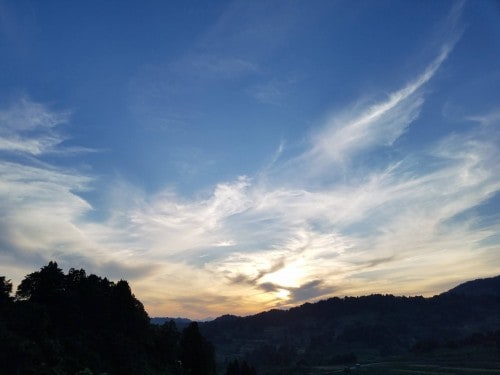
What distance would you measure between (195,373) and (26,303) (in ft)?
114

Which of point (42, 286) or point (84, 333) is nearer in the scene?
point (84, 333)

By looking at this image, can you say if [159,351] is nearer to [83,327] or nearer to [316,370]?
[83,327]

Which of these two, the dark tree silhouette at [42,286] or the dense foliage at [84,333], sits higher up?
the dark tree silhouette at [42,286]

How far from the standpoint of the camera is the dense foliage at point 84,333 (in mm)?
41634

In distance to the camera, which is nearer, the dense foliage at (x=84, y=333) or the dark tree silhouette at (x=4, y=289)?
the dense foliage at (x=84, y=333)

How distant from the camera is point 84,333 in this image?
178ft

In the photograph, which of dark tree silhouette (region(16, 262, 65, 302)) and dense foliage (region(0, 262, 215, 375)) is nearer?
dense foliage (region(0, 262, 215, 375))

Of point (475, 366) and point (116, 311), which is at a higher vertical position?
point (116, 311)

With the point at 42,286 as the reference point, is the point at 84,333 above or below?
below

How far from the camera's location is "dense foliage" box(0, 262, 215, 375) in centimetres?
4163

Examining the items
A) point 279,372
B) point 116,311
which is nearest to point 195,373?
point 116,311

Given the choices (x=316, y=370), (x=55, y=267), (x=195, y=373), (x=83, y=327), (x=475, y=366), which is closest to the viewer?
(x=83, y=327)

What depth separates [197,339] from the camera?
259 ft

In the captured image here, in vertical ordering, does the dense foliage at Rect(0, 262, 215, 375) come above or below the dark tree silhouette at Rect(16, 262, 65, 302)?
below
